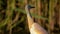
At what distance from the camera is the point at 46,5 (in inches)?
72.6

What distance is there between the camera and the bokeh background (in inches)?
71.9

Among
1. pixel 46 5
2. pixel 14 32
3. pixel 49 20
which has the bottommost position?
pixel 14 32

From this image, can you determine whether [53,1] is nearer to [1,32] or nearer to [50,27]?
[50,27]

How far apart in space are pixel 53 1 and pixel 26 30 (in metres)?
0.47

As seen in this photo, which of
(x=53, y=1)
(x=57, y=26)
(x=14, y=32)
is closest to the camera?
(x=53, y=1)

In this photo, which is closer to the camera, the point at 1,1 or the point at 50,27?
the point at 50,27

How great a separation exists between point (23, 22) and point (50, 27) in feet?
1.04

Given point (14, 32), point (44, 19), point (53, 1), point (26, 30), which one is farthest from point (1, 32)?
point (53, 1)

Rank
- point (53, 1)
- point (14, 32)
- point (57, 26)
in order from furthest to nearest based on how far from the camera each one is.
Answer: point (14, 32) < point (57, 26) < point (53, 1)

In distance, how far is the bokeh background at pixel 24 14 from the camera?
1827mm

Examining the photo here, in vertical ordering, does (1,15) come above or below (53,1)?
below

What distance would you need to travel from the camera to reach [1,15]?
2047 millimetres

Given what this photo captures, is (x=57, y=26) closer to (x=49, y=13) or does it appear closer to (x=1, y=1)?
(x=49, y=13)

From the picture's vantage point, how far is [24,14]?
6.44 ft
